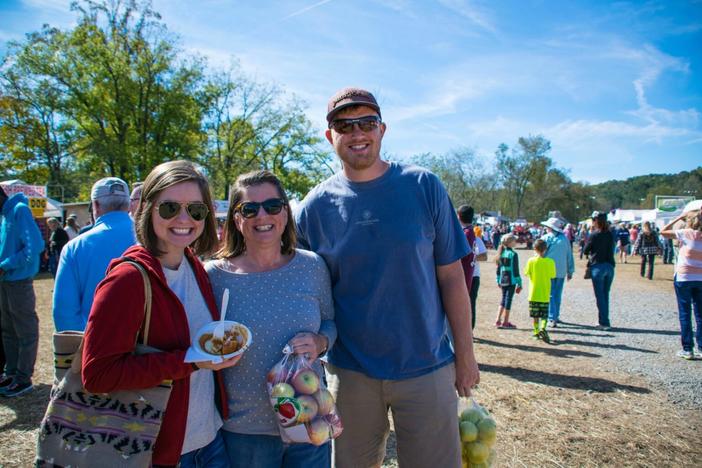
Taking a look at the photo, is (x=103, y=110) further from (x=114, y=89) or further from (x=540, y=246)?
(x=540, y=246)

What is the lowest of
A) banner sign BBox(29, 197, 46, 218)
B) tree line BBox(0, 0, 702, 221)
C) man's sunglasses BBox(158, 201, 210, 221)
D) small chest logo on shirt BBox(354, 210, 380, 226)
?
small chest logo on shirt BBox(354, 210, 380, 226)

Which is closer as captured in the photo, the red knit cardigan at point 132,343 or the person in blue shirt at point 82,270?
the red knit cardigan at point 132,343

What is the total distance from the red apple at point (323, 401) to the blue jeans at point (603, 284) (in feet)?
26.8

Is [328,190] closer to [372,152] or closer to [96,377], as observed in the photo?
[372,152]

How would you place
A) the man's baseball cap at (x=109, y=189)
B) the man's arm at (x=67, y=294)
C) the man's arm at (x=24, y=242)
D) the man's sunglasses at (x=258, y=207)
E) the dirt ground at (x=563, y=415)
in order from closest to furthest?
1. the man's sunglasses at (x=258, y=207)
2. the man's arm at (x=67, y=294)
3. the man's baseball cap at (x=109, y=189)
4. the dirt ground at (x=563, y=415)
5. the man's arm at (x=24, y=242)

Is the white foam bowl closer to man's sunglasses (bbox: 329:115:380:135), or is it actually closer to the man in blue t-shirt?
the man in blue t-shirt

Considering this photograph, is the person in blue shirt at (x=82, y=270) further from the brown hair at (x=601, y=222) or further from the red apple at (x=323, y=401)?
→ the brown hair at (x=601, y=222)

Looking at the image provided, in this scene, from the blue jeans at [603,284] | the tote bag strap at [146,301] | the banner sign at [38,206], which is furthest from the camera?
the banner sign at [38,206]

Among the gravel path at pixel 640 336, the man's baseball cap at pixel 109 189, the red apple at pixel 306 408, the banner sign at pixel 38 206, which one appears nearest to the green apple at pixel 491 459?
the red apple at pixel 306 408

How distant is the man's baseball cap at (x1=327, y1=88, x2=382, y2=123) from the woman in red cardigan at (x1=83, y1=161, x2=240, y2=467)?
0.79 metres

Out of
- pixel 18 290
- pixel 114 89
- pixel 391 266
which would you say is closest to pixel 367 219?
pixel 391 266

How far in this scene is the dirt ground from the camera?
12.3ft

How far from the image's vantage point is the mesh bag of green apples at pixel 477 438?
8.37ft

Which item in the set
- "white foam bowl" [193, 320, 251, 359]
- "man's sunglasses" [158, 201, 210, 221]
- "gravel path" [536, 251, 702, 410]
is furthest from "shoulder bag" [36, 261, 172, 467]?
"gravel path" [536, 251, 702, 410]
